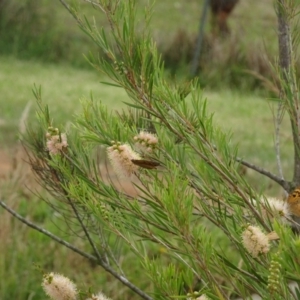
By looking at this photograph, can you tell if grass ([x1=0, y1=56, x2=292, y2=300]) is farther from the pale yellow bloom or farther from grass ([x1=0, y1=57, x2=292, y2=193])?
the pale yellow bloom

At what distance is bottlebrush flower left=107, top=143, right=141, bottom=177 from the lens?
5.21 ft

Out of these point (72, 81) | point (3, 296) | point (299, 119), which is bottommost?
point (72, 81)

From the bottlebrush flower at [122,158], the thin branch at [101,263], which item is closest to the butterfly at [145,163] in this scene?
the bottlebrush flower at [122,158]

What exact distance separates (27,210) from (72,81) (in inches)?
234

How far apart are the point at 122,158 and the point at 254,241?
34 centimetres

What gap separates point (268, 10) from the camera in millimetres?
16500

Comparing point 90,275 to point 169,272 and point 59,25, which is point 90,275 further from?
point 59,25

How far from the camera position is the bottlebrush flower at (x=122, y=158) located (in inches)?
62.5

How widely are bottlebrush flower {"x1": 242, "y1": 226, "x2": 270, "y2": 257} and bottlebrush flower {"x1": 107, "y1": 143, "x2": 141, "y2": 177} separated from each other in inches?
12.5

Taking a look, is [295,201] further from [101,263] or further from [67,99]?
[67,99]

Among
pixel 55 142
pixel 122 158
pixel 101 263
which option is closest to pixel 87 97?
pixel 101 263

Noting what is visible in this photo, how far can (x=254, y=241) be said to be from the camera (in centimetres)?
138

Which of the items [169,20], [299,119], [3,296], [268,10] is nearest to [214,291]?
[299,119]

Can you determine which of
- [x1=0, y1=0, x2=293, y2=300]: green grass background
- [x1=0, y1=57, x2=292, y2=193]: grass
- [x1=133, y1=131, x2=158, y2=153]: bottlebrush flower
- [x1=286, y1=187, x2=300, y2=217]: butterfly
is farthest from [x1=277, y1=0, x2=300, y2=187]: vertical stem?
[x1=0, y1=57, x2=292, y2=193]: grass
